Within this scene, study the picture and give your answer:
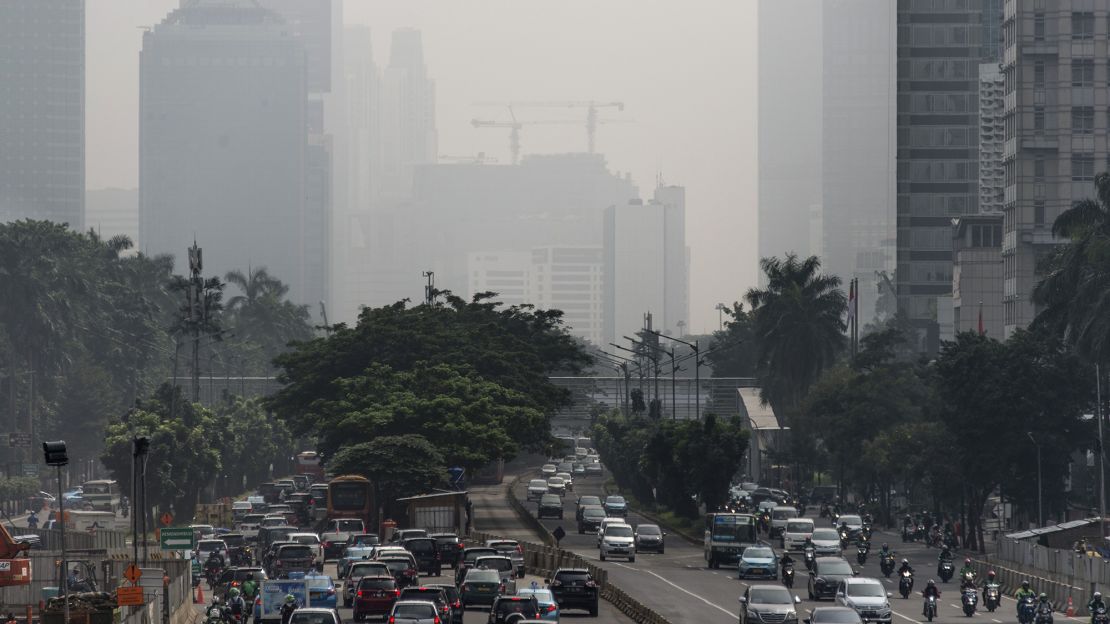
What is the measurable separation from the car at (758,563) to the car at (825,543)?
6.96 metres

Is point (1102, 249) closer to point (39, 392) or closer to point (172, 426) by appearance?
point (172, 426)

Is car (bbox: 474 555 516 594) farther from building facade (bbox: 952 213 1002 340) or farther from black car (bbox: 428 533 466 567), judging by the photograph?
building facade (bbox: 952 213 1002 340)

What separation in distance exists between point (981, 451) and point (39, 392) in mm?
113176

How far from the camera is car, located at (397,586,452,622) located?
51219 mm

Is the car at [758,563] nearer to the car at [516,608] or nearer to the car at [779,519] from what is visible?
the car at [779,519]

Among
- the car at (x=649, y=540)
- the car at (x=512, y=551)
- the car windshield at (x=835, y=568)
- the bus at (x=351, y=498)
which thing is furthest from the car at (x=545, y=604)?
the bus at (x=351, y=498)

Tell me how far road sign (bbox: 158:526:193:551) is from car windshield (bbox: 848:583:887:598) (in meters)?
21.8

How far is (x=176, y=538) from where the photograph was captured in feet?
206

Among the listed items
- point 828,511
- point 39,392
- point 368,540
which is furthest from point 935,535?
point 39,392

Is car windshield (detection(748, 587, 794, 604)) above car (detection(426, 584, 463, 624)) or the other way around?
above

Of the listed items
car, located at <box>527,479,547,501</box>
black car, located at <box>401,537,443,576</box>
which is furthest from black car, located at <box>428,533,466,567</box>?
car, located at <box>527,479,547,501</box>

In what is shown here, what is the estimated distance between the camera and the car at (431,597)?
5122 cm

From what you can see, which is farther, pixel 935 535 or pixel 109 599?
pixel 935 535

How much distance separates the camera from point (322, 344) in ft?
405
